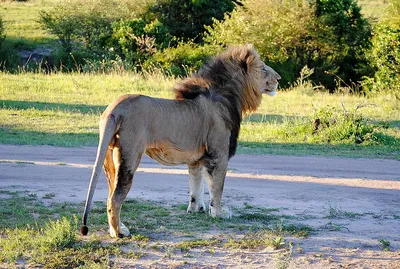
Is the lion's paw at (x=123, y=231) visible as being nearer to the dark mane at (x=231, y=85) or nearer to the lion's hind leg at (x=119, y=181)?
the lion's hind leg at (x=119, y=181)

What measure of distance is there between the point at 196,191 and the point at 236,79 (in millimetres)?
1307

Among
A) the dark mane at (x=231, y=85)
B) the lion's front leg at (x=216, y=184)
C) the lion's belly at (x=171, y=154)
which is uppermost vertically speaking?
the dark mane at (x=231, y=85)

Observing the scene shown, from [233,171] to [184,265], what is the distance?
189 inches

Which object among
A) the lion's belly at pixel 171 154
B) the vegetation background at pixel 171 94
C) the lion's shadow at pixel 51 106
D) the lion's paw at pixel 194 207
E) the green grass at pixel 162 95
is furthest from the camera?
the lion's shadow at pixel 51 106

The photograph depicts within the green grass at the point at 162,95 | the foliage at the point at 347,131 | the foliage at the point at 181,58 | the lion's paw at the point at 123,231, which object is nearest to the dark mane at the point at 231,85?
the lion's paw at the point at 123,231

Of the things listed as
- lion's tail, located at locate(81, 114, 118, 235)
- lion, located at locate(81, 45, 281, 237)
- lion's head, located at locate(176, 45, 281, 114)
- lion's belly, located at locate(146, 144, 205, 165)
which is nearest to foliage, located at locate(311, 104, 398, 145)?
lion, located at locate(81, 45, 281, 237)

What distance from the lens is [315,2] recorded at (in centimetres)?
2955

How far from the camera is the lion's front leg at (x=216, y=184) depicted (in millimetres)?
7772

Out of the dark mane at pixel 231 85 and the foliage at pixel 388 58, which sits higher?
the dark mane at pixel 231 85

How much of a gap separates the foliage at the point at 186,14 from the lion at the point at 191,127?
25.7 m

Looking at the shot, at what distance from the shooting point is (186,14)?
113 feet

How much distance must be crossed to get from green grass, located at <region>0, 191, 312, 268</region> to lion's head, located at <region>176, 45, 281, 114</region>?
129 centimetres

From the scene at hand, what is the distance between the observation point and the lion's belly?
7.33 meters

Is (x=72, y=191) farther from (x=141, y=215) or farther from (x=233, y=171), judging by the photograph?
(x=233, y=171)
